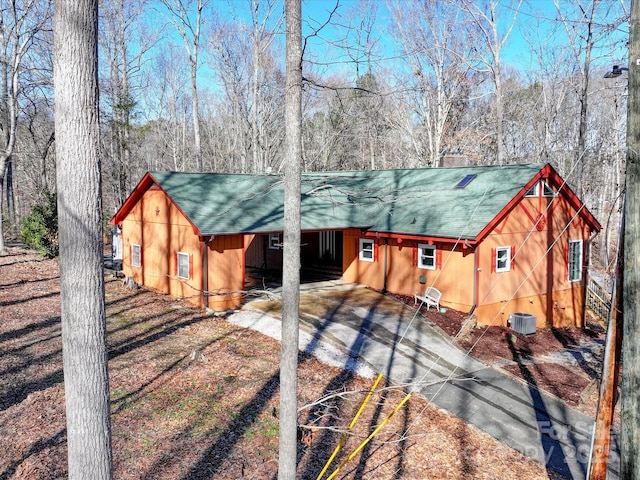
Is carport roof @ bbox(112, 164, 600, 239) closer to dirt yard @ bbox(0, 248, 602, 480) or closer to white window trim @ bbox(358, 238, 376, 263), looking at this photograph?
white window trim @ bbox(358, 238, 376, 263)

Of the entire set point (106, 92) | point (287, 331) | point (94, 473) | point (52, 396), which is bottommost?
point (52, 396)

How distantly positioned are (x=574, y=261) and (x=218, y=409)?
630 inches

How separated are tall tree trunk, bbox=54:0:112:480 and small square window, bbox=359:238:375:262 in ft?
48.4

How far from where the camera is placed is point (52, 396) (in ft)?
28.4

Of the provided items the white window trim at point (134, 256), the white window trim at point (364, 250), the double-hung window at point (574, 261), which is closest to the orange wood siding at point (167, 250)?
the white window trim at point (134, 256)

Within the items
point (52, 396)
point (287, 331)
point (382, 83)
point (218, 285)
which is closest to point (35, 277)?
point (218, 285)

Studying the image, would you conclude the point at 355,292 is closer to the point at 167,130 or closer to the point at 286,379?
the point at 286,379

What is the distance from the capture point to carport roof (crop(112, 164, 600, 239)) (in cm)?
1515

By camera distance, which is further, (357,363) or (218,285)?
(218,285)

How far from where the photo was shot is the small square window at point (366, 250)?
18562 millimetres

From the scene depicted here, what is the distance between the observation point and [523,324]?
15.5 meters

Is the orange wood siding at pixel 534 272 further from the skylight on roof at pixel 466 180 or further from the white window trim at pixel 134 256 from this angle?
the white window trim at pixel 134 256

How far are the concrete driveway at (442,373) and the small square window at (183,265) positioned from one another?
8.24ft

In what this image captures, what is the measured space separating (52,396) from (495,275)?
13.0 metres
